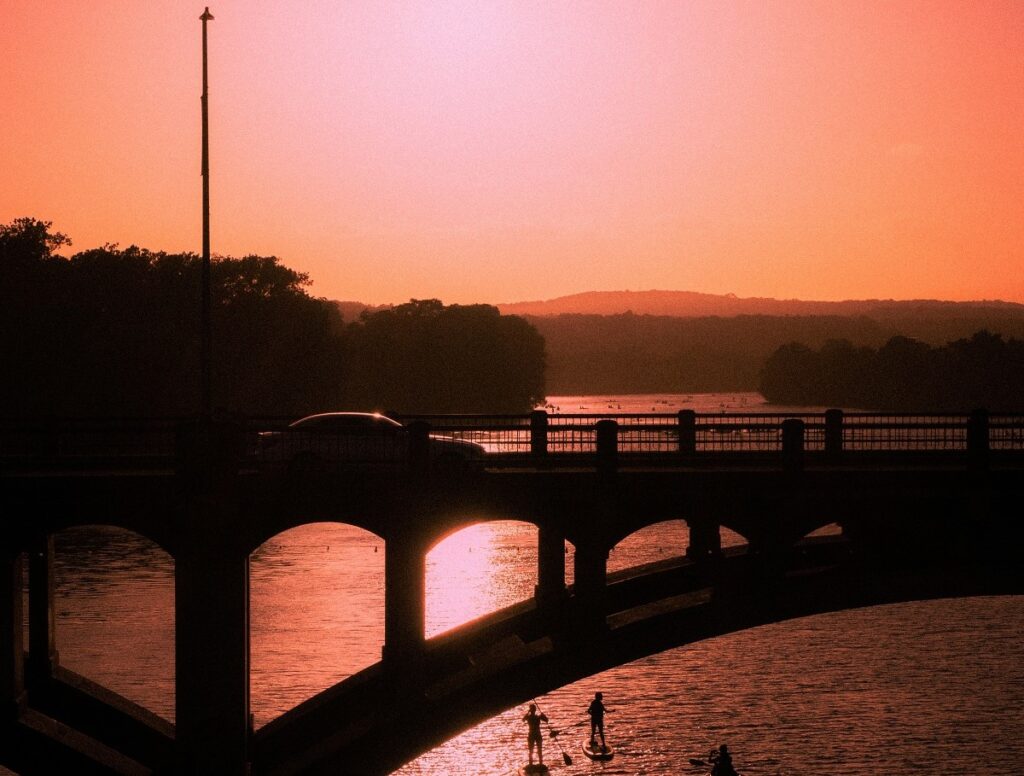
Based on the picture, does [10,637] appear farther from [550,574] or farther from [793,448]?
[793,448]

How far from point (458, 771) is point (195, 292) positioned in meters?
82.5

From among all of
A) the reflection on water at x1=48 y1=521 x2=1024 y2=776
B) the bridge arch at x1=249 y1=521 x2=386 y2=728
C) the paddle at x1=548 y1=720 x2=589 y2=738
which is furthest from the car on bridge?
the paddle at x1=548 y1=720 x2=589 y2=738

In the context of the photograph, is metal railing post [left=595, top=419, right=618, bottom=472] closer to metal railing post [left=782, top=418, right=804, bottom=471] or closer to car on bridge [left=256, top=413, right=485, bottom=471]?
car on bridge [left=256, top=413, right=485, bottom=471]

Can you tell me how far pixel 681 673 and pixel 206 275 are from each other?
3753 cm

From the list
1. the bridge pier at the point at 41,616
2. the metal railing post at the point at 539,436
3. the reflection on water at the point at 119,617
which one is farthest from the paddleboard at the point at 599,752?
the bridge pier at the point at 41,616

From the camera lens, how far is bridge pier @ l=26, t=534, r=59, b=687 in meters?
27.1

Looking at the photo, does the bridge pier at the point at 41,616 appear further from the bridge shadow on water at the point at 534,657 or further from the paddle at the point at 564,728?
the paddle at the point at 564,728

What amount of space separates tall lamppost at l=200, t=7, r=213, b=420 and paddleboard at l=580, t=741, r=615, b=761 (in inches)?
853

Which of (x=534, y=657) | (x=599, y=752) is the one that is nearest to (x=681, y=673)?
(x=599, y=752)

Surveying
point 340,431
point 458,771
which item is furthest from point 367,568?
point 340,431

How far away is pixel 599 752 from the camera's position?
1724 inches

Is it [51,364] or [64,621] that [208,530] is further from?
[51,364]

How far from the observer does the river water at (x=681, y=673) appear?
44906 millimetres

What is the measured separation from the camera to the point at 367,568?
81.1 meters
